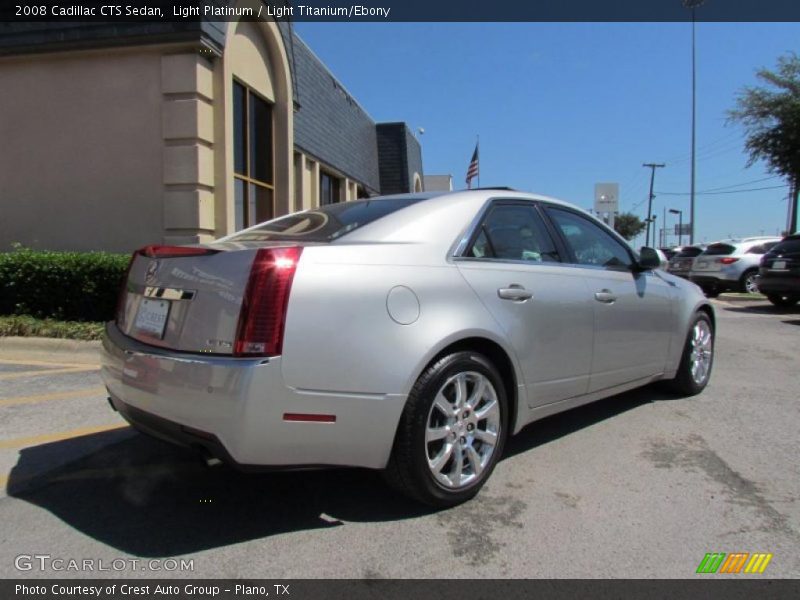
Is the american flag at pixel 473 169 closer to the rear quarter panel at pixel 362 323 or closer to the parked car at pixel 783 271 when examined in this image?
the parked car at pixel 783 271

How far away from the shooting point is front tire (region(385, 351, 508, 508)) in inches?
108

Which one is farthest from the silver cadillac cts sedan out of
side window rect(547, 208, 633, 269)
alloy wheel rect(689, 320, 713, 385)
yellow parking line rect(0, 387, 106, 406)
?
yellow parking line rect(0, 387, 106, 406)

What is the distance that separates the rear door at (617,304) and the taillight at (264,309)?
2.07m


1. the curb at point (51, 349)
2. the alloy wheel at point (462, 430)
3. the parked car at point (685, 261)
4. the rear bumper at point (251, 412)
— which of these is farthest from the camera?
the parked car at point (685, 261)

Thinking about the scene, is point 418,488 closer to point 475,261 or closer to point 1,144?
point 475,261

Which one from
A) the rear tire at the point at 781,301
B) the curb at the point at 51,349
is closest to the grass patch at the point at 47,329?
the curb at the point at 51,349

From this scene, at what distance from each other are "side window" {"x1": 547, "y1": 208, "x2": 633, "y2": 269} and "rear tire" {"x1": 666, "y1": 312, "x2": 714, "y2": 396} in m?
1.09

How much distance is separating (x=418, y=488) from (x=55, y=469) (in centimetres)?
220

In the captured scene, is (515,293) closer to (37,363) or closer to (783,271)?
(37,363)

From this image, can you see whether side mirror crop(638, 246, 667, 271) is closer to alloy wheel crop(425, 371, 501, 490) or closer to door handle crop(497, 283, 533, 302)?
door handle crop(497, 283, 533, 302)

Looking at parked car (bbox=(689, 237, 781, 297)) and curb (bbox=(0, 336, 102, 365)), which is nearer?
curb (bbox=(0, 336, 102, 365))

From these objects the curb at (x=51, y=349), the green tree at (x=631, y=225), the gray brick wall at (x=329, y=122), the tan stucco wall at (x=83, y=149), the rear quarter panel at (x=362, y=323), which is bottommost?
the curb at (x=51, y=349)

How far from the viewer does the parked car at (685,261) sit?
55.2ft

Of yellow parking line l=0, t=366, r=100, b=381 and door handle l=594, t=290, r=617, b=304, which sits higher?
door handle l=594, t=290, r=617, b=304
